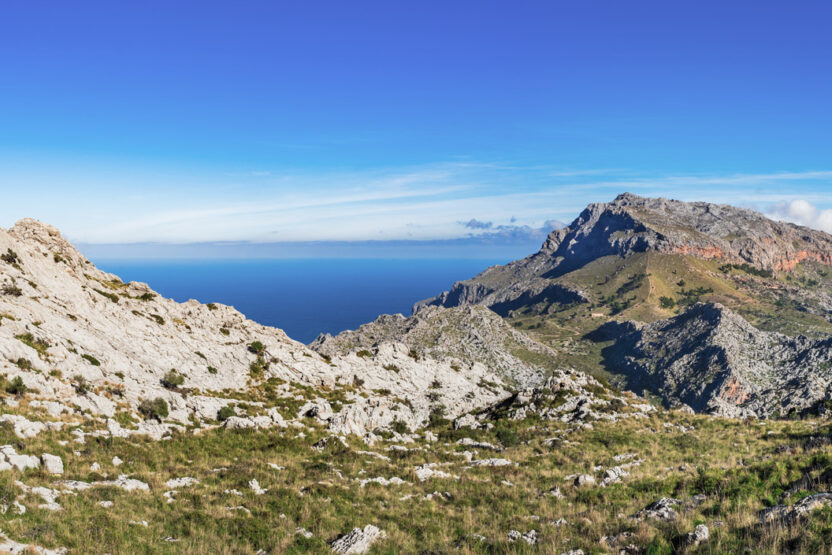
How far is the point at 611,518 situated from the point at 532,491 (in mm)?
6767

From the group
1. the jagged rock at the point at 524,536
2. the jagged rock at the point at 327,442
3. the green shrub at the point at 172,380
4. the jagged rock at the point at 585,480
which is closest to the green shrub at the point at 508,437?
the jagged rock at the point at 585,480

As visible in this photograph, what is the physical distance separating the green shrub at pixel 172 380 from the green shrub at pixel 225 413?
20.1 ft

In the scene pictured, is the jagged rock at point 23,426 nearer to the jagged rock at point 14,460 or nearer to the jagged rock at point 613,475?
the jagged rock at point 14,460

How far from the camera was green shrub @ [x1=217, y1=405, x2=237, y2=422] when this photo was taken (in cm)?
3612

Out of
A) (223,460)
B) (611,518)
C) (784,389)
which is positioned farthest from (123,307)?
(784,389)

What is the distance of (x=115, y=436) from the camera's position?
26.5 m

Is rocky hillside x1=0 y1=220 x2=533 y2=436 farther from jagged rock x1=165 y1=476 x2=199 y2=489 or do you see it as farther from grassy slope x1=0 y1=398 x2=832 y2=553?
jagged rock x1=165 y1=476 x2=199 y2=489

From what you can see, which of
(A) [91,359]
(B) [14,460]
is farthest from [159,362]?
(B) [14,460]

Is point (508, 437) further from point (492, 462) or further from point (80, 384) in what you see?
point (80, 384)

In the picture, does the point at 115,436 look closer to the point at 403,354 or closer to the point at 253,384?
the point at 253,384

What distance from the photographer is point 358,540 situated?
16.4 m

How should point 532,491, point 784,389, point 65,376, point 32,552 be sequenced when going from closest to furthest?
point 32,552, point 532,491, point 65,376, point 784,389

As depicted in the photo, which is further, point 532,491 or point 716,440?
point 716,440

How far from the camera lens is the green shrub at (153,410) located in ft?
105
